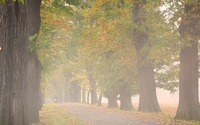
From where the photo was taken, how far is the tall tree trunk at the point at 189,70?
13336mm

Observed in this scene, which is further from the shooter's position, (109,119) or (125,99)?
(125,99)

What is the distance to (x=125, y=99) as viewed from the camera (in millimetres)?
24391

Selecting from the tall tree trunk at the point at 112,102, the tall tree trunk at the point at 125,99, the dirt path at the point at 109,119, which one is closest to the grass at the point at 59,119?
the dirt path at the point at 109,119

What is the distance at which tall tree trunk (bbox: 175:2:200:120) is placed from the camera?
1334 centimetres

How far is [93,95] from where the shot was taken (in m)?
39.3

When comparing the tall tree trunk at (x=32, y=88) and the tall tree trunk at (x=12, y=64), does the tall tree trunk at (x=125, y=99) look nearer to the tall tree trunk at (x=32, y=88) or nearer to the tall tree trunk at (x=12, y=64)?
the tall tree trunk at (x=32, y=88)

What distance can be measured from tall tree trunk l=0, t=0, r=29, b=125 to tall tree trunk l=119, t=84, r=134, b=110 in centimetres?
1693

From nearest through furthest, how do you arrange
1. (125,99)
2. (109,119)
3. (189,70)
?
(189,70) < (109,119) < (125,99)

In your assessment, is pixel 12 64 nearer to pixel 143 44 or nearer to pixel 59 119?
pixel 59 119

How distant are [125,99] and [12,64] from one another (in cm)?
1797

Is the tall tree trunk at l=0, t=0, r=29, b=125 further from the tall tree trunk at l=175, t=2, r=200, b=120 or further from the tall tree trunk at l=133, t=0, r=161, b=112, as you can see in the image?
the tall tree trunk at l=133, t=0, r=161, b=112

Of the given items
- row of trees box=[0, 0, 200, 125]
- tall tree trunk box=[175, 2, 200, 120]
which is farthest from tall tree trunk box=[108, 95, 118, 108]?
tall tree trunk box=[175, 2, 200, 120]

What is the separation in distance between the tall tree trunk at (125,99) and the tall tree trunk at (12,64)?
666 inches

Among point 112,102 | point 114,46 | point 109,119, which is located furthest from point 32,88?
point 112,102
